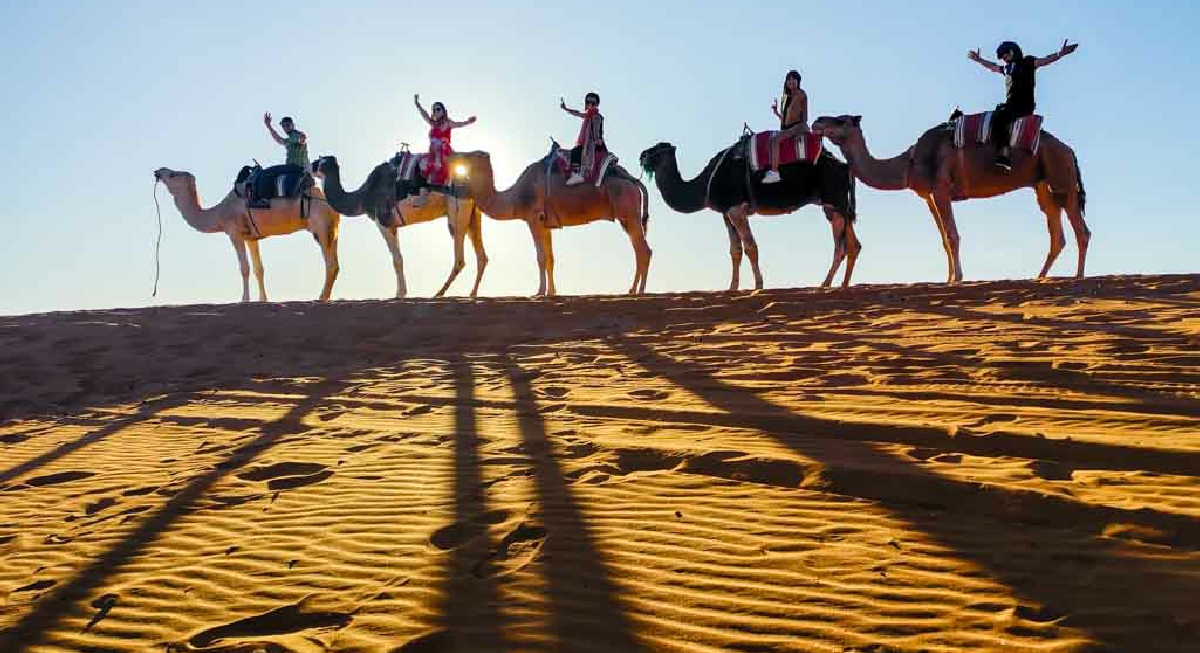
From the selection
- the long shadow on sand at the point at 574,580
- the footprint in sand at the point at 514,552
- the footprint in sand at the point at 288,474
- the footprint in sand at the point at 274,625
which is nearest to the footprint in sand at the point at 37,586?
the footprint in sand at the point at 274,625

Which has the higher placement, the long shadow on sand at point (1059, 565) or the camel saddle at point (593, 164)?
the camel saddle at point (593, 164)

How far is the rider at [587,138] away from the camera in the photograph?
1459 cm

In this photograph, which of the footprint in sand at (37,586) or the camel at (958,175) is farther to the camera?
the camel at (958,175)

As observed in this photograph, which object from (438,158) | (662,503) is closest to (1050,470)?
(662,503)

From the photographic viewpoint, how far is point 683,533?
11.9ft

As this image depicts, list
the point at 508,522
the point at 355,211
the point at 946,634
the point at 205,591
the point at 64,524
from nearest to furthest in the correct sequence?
1. the point at 946,634
2. the point at 205,591
3. the point at 508,522
4. the point at 64,524
5. the point at 355,211

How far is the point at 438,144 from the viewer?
16469 millimetres

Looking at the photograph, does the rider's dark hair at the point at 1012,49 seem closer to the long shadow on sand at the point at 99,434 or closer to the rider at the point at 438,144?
the rider at the point at 438,144

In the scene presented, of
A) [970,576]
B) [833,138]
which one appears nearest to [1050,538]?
[970,576]

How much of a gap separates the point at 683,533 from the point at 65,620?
2219 mm

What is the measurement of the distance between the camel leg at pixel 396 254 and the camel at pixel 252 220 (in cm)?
116

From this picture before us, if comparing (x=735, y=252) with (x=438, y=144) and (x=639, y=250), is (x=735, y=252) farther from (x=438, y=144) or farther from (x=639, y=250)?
(x=438, y=144)

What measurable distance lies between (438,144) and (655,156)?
12.7 ft

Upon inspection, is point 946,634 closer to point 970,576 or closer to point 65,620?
point 970,576
